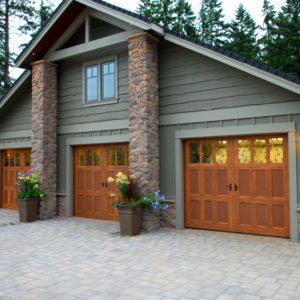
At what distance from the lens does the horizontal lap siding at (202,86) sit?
7414mm

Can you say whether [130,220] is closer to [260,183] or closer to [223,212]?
[223,212]

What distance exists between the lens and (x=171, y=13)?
2503 cm

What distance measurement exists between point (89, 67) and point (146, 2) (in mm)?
18273

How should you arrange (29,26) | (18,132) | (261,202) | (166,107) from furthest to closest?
(29,26) < (18,132) < (166,107) < (261,202)

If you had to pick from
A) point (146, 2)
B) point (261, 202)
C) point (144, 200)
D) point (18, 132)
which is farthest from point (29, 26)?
point (261, 202)

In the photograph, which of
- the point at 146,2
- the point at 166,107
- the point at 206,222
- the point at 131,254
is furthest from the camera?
the point at 146,2

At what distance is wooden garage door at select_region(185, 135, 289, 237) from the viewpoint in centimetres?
723

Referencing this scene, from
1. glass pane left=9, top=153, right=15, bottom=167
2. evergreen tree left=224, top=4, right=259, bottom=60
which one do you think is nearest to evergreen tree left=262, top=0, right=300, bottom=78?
evergreen tree left=224, top=4, right=259, bottom=60

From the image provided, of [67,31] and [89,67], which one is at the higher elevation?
[67,31]

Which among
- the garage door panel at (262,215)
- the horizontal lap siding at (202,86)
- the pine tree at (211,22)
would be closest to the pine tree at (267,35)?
the pine tree at (211,22)

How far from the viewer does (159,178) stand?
8617mm

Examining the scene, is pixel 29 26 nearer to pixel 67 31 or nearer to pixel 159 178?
pixel 67 31

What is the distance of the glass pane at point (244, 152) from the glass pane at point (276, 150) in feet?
1.65

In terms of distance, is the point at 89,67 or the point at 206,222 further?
the point at 89,67
